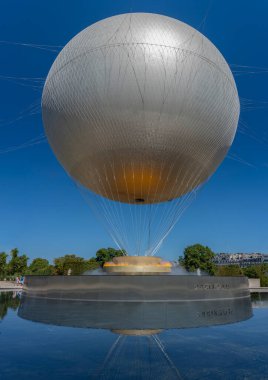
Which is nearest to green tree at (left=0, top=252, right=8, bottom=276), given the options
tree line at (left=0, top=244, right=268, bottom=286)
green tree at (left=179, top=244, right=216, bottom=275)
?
tree line at (left=0, top=244, right=268, bottom=286)

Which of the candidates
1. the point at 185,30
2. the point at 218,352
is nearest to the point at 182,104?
the point at 185,30

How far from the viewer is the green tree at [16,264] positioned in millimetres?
62625

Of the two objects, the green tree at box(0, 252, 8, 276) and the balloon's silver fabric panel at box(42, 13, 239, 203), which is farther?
the green tree at box(0, 252, 8, 276)

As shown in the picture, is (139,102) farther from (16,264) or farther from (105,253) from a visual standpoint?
(105,253)

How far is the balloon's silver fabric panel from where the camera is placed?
52.9 feet

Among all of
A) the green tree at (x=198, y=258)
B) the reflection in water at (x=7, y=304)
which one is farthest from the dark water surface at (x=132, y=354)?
the green tree at (x=198, y=258)

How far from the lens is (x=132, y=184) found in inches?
772

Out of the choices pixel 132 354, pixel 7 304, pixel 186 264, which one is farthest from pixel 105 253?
pixel 132 354

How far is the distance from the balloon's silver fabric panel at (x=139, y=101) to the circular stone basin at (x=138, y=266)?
15.9 ft

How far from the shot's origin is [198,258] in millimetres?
68125

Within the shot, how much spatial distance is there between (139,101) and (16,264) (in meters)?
55.8

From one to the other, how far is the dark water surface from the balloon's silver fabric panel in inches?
364

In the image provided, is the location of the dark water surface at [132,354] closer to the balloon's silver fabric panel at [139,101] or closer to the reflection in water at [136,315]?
the reflection in water at [136,315]

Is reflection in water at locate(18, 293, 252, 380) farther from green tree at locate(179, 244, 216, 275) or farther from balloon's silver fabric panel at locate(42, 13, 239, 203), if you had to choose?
green tree at locate(179, 244, 216, 275)
